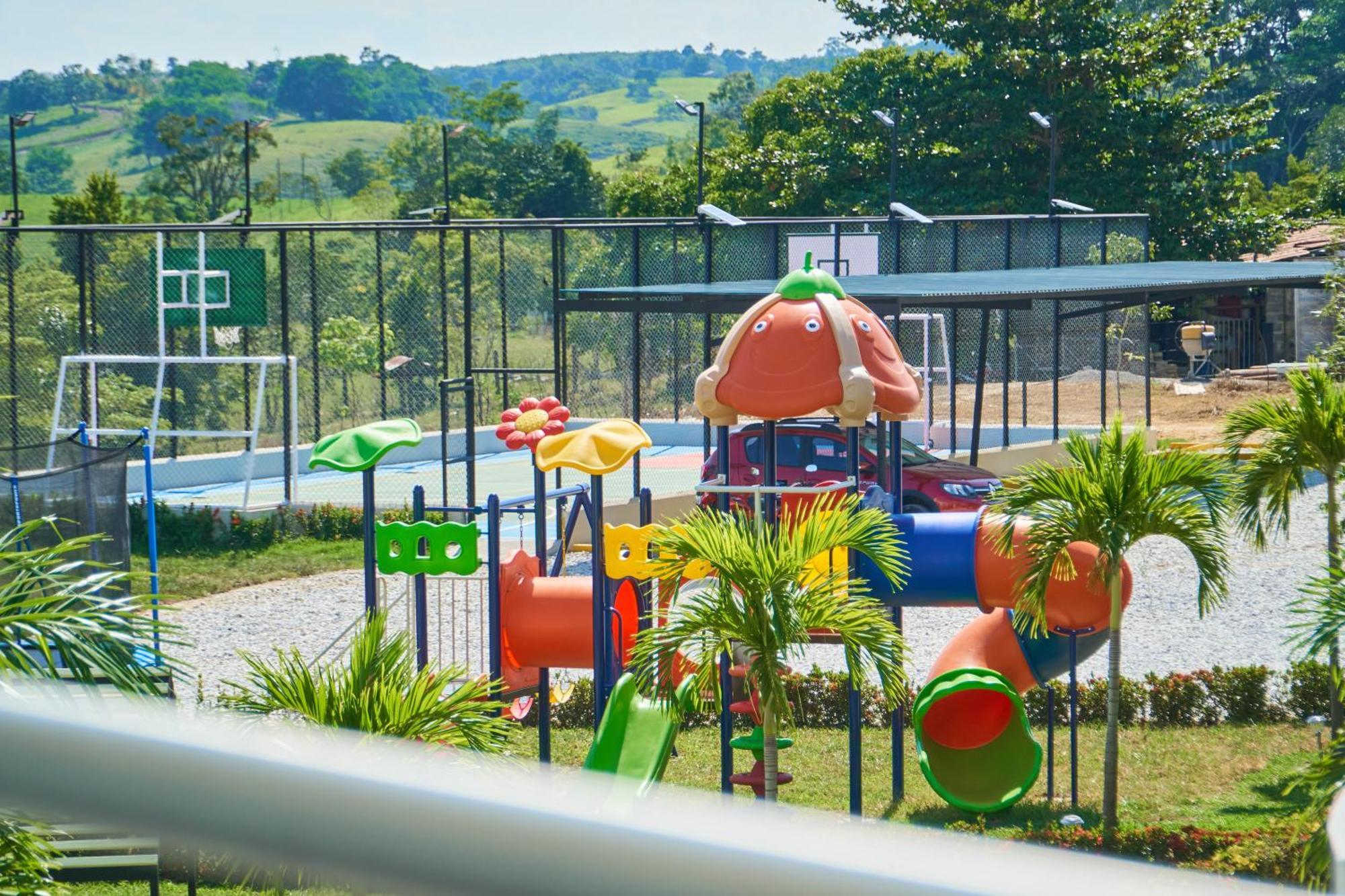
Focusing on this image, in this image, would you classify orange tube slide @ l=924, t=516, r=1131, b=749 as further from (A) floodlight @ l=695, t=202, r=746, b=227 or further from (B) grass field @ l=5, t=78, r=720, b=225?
(B) grass field @ l=5, t=78, r=720, b=225

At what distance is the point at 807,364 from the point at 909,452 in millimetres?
8640

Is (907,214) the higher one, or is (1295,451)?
(907,214)

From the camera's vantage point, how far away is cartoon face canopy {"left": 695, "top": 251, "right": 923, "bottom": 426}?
1090cm

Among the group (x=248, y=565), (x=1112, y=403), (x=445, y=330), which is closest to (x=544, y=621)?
(x=248, y=565)

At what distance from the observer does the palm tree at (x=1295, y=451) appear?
36.4ft

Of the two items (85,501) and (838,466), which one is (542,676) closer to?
(85,501)

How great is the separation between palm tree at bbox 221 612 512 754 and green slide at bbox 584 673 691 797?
2737mm

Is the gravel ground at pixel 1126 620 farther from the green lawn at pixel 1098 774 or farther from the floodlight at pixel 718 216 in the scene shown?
the floodlight at pixel 718 216

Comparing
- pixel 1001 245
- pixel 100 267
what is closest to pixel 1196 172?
pixel 1001 245

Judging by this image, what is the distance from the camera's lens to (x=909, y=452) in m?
19.4

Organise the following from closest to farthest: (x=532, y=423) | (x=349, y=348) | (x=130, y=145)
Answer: (x=532, y=423) → (x=349, y=348) → (x=130, y=145)

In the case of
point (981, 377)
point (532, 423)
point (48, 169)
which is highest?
point (48, 169)

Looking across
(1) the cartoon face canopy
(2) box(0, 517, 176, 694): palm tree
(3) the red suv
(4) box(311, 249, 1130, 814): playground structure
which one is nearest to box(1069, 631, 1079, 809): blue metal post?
(4) box(311, 249, 1130, 814): playground structure

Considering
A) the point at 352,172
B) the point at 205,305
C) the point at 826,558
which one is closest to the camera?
the point at 826,558
